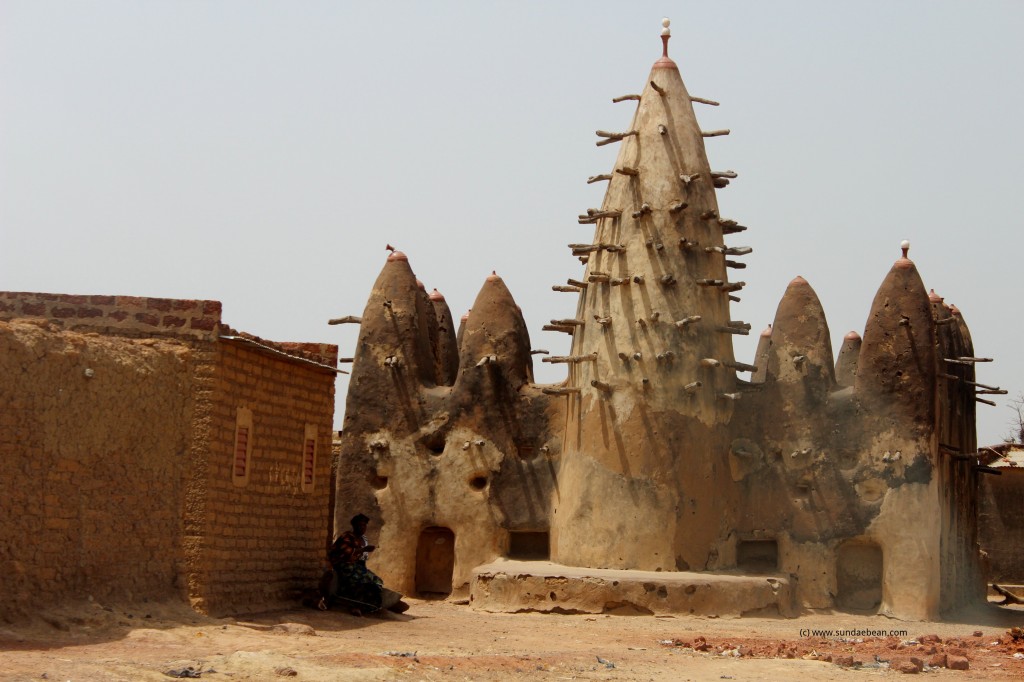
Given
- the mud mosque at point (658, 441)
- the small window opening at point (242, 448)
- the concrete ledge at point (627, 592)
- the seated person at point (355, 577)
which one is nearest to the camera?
the small window opening at point (242, 448)

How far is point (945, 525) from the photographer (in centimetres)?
2066

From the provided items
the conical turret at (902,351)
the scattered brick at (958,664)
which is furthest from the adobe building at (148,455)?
the conical turret at (902,351)

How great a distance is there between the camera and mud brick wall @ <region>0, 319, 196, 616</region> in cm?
1073

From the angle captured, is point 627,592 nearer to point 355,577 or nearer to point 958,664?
point 355,577

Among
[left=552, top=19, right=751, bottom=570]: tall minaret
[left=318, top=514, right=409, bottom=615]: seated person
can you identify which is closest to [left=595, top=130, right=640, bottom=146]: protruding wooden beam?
[left=552, top=19, right=751, bottom=570]: tall minaret

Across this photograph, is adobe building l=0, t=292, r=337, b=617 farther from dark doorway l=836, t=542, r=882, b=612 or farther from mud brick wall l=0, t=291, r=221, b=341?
dark doorway l=836, t=542, r=882, b=612

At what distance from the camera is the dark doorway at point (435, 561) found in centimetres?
2098

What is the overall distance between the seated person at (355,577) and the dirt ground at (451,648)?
0.22m

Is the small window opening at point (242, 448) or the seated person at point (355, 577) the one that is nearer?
the small window opening at point (242, 448)

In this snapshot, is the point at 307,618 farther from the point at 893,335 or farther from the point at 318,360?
the point at 893,335

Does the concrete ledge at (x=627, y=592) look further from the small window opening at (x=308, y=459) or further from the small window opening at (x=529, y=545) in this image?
the small window opening at (x=308, y=459)

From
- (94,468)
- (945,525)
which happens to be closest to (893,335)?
(945,525)

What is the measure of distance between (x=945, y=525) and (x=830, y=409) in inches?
102

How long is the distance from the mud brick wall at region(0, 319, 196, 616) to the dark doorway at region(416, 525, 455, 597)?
29.1 ft
